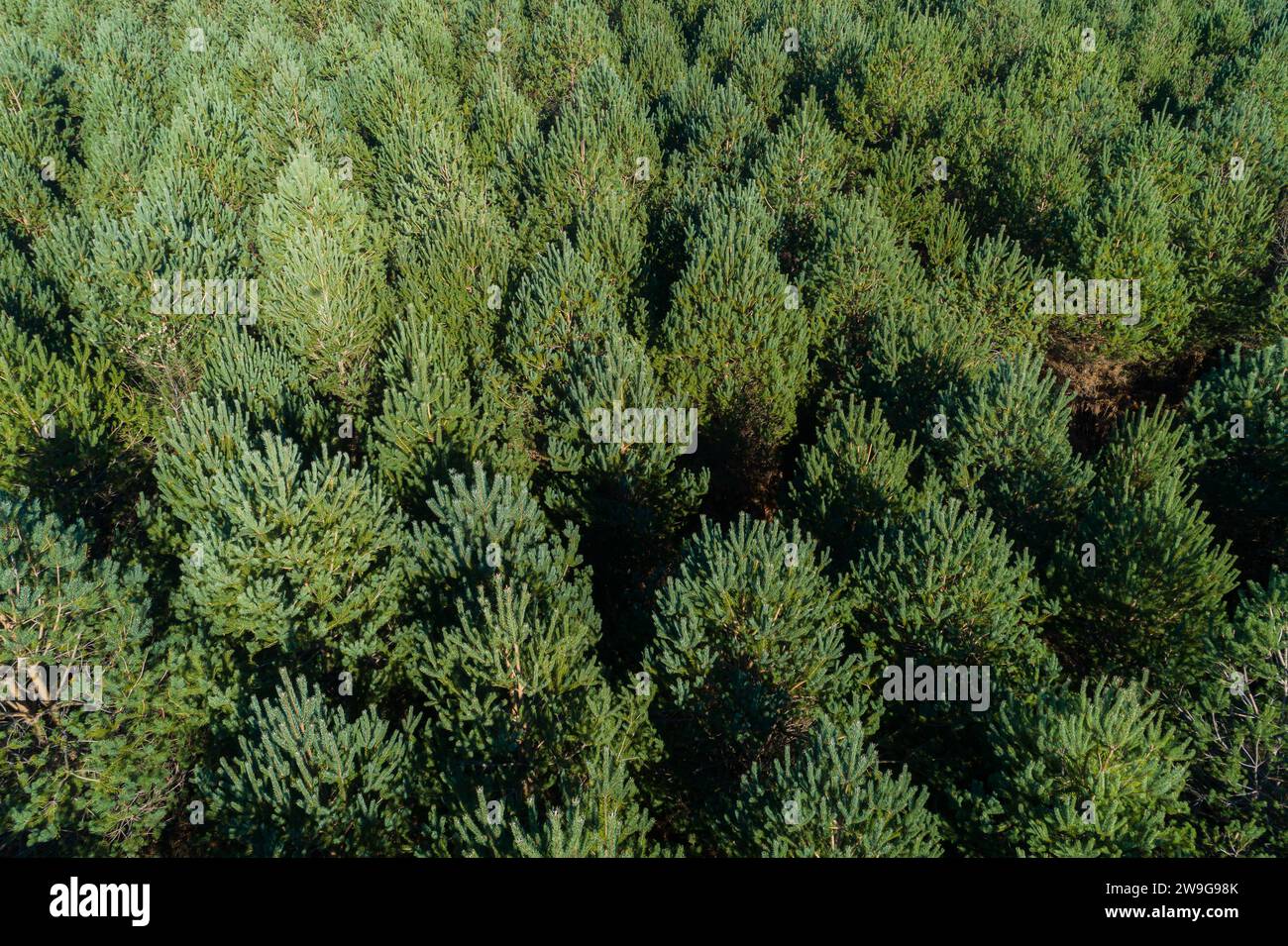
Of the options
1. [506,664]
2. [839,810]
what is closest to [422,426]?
[506,664]

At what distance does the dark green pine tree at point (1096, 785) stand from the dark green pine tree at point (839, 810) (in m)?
1.86

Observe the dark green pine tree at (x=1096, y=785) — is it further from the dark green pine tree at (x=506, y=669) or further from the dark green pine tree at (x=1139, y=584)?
the dark green pine tree at (x=506, y=669)

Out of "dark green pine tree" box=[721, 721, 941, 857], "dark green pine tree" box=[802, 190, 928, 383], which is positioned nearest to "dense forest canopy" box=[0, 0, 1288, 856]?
"dark green pine tree" box=[721, 721, 941, 857]

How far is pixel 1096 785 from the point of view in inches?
456

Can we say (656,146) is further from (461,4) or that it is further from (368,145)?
(461,4)

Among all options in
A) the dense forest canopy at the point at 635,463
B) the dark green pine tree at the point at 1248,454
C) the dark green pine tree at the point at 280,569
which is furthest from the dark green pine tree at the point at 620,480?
the dark green pine tree at the point at 1248,454

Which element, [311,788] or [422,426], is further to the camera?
[422,426]

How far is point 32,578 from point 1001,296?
30183 millimetres

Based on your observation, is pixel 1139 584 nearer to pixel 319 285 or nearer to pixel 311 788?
pixel 311 788

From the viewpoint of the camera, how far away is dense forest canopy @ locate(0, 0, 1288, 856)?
13.3 m

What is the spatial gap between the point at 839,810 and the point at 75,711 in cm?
1435

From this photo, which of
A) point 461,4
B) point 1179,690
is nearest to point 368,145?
point 461,4

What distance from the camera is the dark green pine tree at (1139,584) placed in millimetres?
16359

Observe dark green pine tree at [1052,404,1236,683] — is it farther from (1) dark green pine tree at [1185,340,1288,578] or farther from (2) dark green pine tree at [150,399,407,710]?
(2) dark green pine tree at [150,399,407,710]
